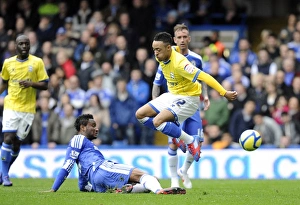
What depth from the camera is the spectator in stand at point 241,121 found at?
65.7 feet

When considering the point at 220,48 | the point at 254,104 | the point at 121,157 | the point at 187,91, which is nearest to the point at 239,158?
the point at 254,104

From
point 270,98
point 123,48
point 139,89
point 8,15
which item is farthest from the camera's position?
point 8,15

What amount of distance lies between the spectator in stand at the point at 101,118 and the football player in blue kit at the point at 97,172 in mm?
7791

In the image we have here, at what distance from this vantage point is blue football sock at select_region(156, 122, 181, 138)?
1288 centimetres

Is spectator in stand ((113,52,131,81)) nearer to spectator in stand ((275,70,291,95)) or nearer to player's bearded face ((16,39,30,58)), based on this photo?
spectator in stand ((275,70,291,95))

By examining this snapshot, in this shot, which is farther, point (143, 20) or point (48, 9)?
point (48, 9)

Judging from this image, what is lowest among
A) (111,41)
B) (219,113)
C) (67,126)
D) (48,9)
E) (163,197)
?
(163,197)

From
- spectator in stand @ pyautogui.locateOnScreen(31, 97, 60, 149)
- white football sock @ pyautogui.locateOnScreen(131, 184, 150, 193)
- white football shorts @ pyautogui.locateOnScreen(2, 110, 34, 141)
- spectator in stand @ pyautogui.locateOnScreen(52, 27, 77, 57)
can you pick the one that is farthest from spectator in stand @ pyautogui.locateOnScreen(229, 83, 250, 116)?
white football sock @ pyautogui.locateOnScreen(131, 184, 150, 193)

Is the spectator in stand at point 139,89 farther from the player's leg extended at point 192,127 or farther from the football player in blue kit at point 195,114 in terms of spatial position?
the player's leg extended at point 192,127

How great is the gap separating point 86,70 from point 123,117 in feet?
6.80

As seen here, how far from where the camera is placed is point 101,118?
68.6 ft

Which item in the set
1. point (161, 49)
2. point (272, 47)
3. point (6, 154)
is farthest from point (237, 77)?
point (161, 49)

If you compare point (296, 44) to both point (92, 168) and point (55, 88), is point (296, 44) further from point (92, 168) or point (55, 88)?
point (92, 168)

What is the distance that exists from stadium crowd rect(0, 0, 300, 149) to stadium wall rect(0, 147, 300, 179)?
48 centimetres
